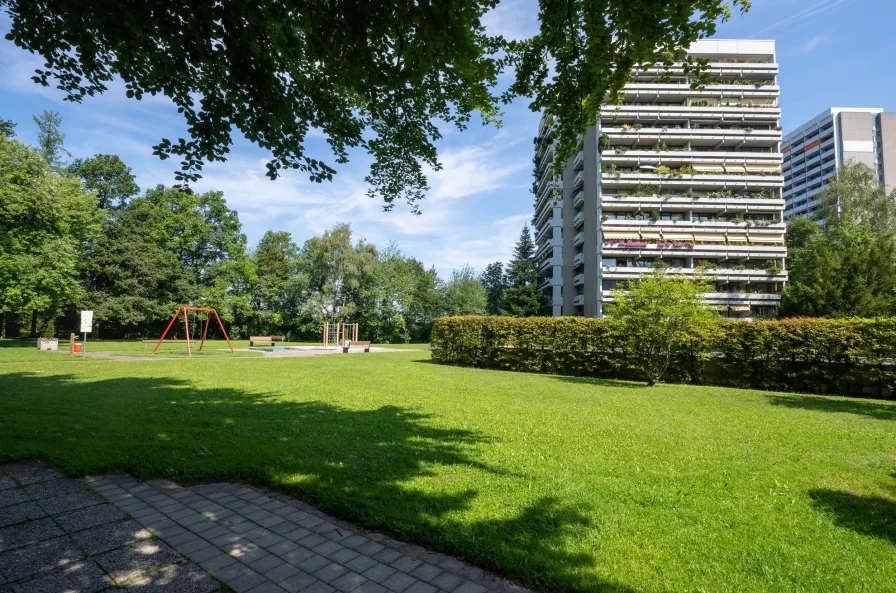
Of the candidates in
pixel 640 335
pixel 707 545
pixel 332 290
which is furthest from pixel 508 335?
pixel 332 290

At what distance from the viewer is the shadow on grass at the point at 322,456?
10.7ft

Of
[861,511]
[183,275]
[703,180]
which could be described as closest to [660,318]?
[861,511]

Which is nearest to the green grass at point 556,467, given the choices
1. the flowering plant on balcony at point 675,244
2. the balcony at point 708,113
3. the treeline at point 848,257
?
the treeline at point 848,257

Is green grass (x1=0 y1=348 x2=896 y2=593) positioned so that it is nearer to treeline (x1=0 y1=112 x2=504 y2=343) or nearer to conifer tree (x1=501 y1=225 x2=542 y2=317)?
treeline (x1=0 y1=112 x2=504 y2=343)

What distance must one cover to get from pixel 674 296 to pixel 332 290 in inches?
1537

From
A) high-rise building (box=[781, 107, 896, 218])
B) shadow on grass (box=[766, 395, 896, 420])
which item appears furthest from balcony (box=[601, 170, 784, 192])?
high-rise building (box=[781, 107, 896, 218])

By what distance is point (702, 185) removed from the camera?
41.0 m

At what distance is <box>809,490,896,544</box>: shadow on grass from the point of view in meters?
3.59

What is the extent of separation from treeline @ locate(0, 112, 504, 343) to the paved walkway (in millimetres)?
29788

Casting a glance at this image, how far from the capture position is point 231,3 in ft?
13.7

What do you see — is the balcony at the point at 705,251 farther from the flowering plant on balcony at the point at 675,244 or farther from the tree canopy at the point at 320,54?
the tree canopy at the point at 320,54

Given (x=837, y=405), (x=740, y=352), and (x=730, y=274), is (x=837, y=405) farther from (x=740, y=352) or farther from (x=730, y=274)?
(x=730, y=274)

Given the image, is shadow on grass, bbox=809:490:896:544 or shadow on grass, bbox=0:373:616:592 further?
shadow on grass, bbox=809:490:896:544

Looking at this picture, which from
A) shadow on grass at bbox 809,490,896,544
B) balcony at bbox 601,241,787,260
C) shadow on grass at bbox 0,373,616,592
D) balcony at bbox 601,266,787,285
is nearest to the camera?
A: shadow on grass at bbox 0,373,616,592
